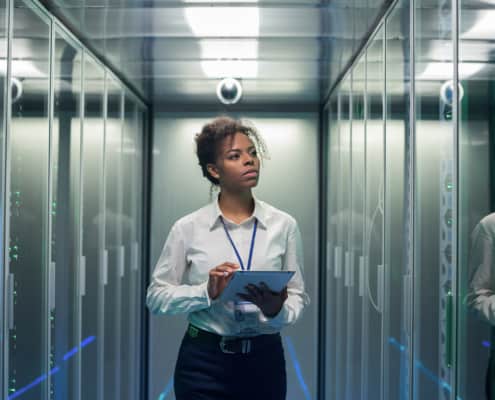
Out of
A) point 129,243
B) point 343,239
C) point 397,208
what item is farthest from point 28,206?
point 129,243

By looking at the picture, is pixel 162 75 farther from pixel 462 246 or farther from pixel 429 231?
pixel 462 246

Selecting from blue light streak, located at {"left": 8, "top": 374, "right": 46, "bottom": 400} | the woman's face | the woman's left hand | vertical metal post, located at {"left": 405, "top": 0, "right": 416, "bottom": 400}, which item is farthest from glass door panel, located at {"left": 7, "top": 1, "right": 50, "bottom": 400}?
vertical metal post, located at {"left": 405, "top": 0, "right": 416, "bottom": 400}

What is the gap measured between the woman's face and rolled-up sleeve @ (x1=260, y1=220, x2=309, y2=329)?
0.84 feet

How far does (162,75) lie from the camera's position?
5.32 meters

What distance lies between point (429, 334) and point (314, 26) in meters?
1.97

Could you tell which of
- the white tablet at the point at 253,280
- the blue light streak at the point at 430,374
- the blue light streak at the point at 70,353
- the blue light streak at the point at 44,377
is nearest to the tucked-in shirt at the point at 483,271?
the blue light streak at the point at 430,374

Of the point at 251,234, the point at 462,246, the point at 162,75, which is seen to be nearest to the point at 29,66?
the point at 251,234

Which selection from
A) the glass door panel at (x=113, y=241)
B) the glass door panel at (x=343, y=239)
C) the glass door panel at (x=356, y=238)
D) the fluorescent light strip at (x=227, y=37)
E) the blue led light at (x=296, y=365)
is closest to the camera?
the fluorescent light strip at (x=227, y=37)

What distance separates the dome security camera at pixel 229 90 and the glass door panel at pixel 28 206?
2.46m

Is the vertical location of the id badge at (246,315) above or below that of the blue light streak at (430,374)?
above

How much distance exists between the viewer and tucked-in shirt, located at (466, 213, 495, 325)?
196cm

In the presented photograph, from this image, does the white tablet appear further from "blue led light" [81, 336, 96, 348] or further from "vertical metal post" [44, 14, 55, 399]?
"blue led light" [81, 336, 96, 348]

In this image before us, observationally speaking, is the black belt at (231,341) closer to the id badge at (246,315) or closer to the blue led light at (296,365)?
the id badge at (246,315)

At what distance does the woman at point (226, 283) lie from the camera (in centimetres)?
267
